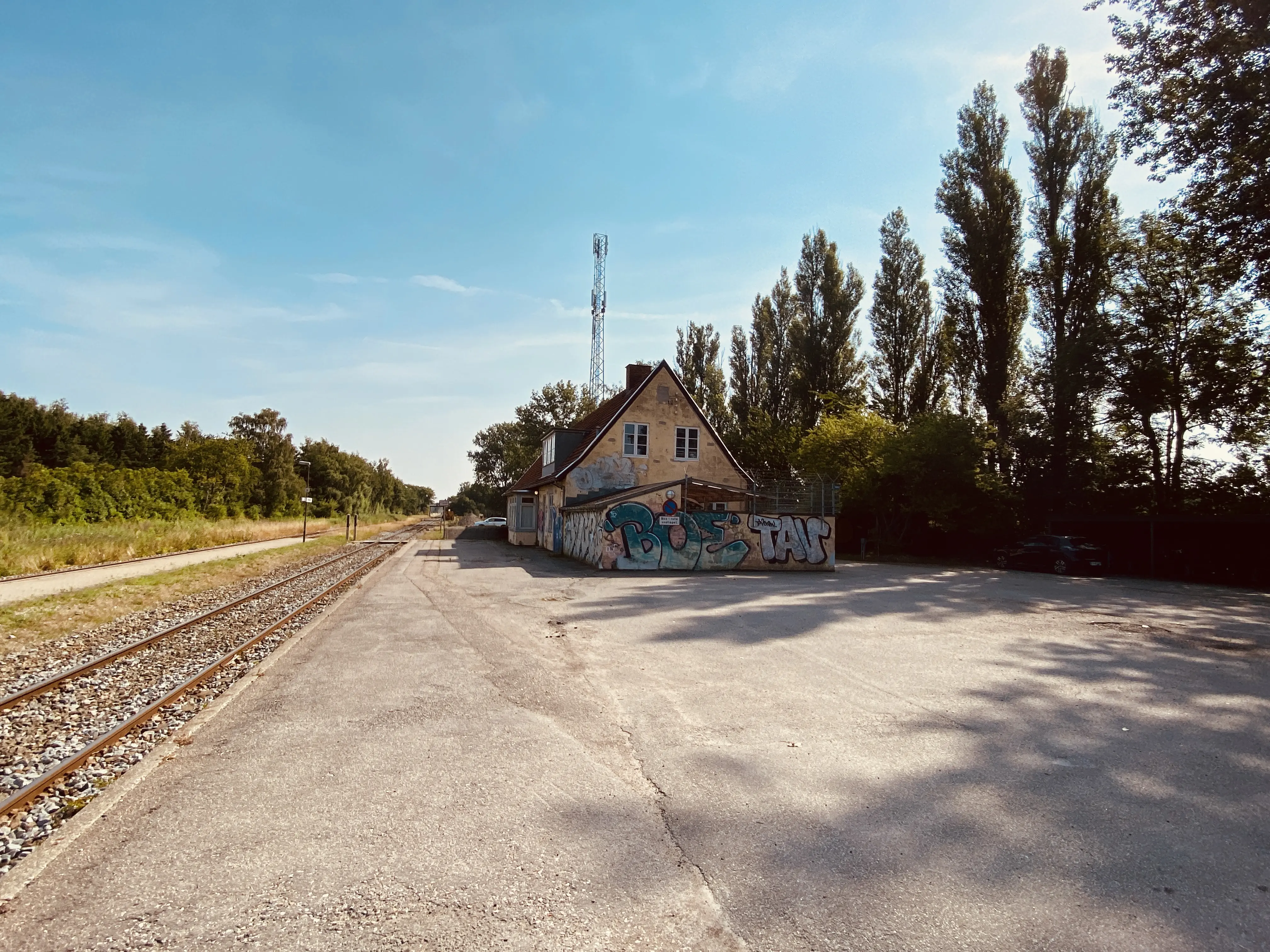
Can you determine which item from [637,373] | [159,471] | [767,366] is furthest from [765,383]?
[159,471]

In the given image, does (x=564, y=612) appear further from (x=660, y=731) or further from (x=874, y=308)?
(x=874, y=308)

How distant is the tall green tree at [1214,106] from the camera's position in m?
17.5

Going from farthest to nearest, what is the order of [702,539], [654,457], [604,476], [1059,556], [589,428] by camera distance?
1. [589,428]
2. [654,457]
3. [604,476]
4. [1059,556]
5. [702,539]

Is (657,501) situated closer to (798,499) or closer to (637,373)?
(798,499)

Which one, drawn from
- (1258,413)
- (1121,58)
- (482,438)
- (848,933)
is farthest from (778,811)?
(482,438)

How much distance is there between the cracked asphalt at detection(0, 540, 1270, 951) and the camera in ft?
10.3

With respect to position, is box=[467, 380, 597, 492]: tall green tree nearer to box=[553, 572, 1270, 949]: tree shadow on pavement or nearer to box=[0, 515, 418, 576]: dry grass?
box=[0, 515, 418, 576]: dry grass

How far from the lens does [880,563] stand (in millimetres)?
28625

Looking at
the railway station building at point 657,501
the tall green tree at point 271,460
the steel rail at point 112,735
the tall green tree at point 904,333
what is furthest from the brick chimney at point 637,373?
the tall green tree at point 271,460

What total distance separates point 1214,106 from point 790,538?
1647 cm

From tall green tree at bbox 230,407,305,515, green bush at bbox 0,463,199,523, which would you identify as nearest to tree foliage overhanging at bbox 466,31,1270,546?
green bush at bbox 0,463,199,523

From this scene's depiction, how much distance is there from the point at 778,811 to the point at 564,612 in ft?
29.9

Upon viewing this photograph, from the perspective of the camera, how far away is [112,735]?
605cm

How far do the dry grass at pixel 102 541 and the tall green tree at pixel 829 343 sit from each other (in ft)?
105
